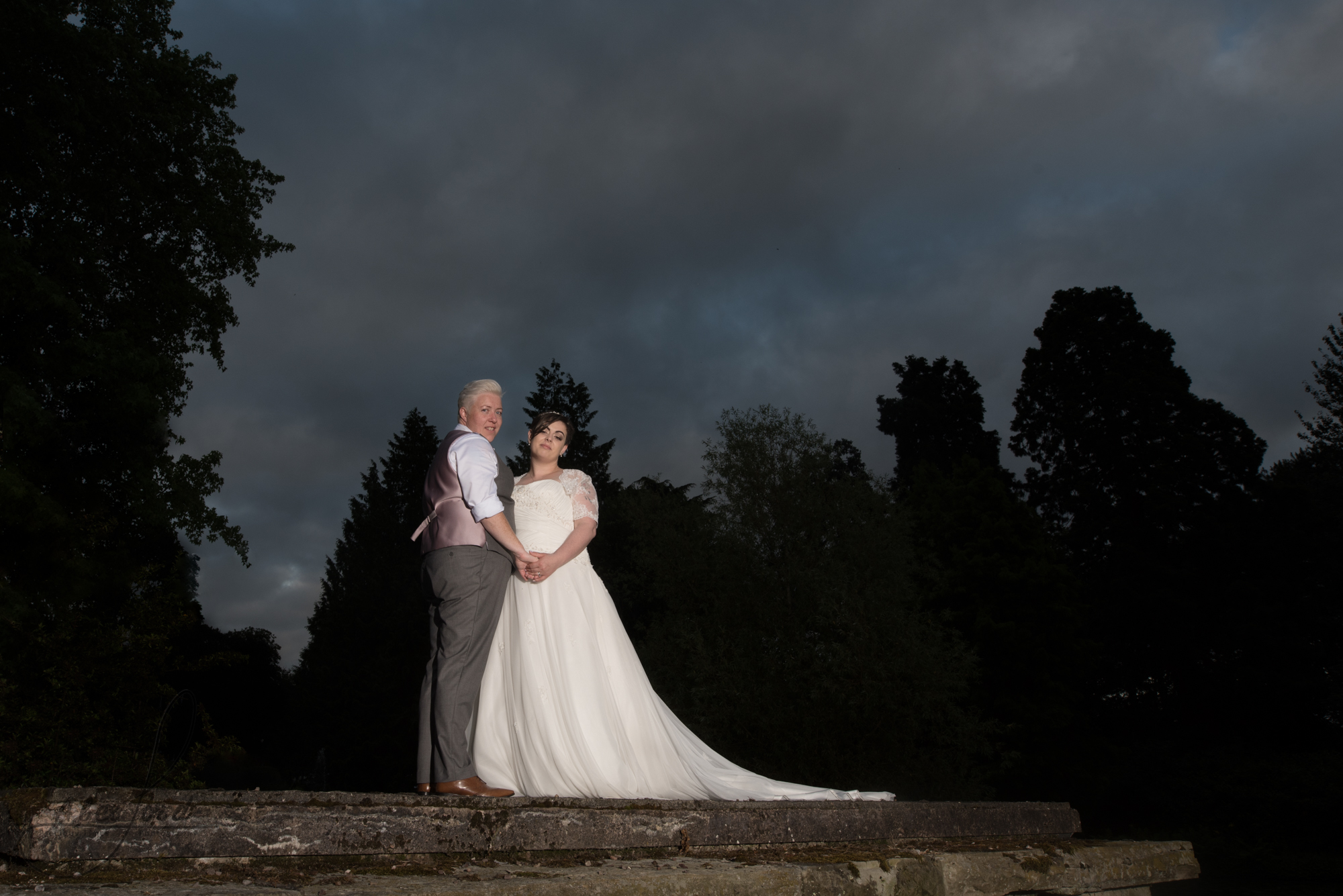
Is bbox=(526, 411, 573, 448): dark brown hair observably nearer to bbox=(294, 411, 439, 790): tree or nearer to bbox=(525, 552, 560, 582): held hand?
bbox=(525, 552, 560, 582): held hand

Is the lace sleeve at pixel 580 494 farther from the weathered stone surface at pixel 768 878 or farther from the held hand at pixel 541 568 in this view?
the weathered stone surface at pixel 768 878

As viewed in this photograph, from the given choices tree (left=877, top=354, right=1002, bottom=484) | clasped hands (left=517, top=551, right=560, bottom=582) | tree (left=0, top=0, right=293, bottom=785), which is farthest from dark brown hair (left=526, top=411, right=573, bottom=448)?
tree (left=877, top=354, right=1002, bottom=484)

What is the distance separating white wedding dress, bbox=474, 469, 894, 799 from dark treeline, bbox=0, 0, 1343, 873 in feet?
5.13

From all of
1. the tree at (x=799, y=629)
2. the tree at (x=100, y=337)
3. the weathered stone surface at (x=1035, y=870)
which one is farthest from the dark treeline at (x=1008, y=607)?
the weathered stone surface at (x=1035, y=870)

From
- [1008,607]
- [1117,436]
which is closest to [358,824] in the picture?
[1008,607]

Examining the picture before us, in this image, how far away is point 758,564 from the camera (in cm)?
2342

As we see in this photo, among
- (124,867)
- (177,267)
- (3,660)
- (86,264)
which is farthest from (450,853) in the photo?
(177,267)

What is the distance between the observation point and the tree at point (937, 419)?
36406 millimetres

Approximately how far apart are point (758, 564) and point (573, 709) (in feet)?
63.1

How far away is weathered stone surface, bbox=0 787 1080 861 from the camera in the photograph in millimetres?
2094

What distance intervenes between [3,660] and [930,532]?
1048 inches

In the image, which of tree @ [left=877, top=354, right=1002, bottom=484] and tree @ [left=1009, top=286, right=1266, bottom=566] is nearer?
tree @ [left=1009, top=286, right=1266, bottom=566]

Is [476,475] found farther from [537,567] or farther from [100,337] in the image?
[100,337]

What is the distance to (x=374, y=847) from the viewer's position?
7.89 ft
